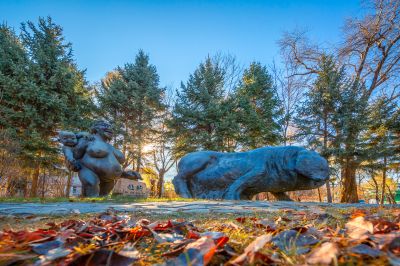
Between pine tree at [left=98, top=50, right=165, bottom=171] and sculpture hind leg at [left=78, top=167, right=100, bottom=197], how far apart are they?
13404mm

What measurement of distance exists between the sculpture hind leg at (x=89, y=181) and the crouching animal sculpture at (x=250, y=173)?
2.46 m

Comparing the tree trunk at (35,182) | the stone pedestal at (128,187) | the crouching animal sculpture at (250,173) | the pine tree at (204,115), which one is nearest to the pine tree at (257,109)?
the pine tree at (204,115)

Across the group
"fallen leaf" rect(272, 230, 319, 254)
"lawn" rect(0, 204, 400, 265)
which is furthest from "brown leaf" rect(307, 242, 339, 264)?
"fallen leaf" rect(272, 230, 319, 254)

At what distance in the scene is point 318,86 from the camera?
15484 millimetres

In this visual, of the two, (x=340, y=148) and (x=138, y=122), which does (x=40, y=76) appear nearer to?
(x=138, y=122)

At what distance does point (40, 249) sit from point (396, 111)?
18710mm

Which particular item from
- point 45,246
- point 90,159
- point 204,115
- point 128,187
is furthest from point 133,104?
point 45,246

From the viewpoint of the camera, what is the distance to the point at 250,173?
264 inches

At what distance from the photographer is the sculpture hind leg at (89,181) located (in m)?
5.84

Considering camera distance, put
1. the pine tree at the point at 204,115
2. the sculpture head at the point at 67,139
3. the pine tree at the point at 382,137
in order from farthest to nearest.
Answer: the pine tree at the point at 204,115 → the pine tree at the point at 382,137 → the sculpture head at the point at 67,139

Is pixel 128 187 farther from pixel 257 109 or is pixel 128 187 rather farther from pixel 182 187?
pixel 257 109

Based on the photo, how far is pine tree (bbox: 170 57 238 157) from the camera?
54.1 feet

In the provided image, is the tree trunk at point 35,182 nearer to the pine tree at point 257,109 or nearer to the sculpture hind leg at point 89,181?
the sculpture hind leg at point 89,181

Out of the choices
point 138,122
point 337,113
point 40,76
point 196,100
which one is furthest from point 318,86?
point 40,76
